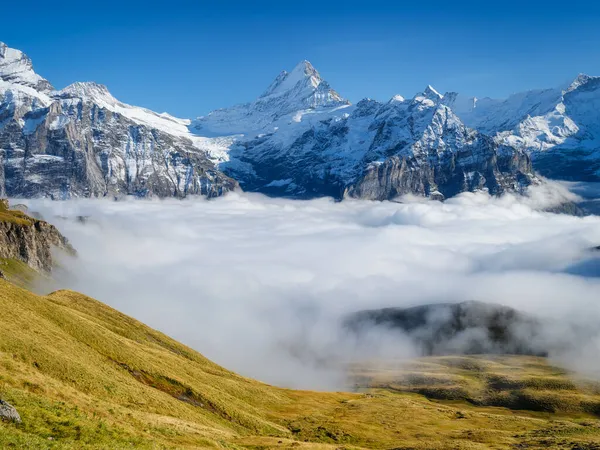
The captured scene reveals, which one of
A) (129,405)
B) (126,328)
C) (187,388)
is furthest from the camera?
(126,328)

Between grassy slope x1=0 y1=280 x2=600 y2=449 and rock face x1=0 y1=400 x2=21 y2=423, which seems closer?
rock face x1=0 y1=400 x2=21 y2=423

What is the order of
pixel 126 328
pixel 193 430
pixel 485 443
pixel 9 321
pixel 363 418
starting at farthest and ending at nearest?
pixel 126 328 < pixel 363 418 < pixel 485 443 < pixel 9 321 < pixel 193 430

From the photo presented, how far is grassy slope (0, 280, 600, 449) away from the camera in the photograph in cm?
5391

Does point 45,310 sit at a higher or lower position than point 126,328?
higher

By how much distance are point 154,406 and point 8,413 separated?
38.2 metres

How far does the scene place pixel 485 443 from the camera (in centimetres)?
12106

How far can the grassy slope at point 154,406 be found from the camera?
53.9m

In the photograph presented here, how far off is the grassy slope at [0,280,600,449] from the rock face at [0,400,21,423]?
0.97 meters

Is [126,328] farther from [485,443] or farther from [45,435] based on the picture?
[45,435]

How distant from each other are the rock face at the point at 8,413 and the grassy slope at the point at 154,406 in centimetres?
97

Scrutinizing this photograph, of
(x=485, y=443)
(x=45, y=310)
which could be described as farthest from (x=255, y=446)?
(x=485, y=443)

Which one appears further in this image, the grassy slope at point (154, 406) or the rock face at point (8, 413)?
the grassy slope at point (154, 406)

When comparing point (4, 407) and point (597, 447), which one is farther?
point (597, 447)

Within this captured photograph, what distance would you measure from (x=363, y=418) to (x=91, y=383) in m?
84.8
